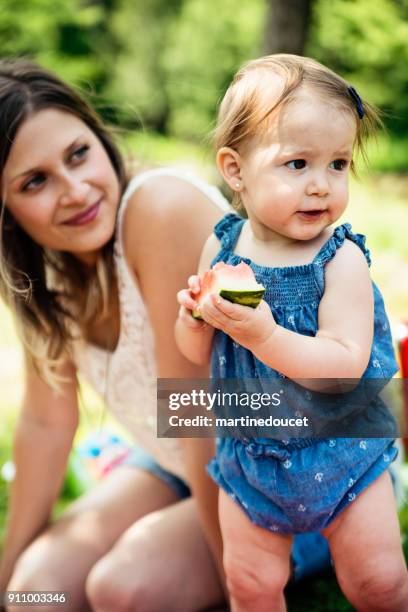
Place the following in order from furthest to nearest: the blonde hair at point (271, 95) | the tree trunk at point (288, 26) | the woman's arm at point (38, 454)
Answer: the tree trunk at point (288, 26) < the woman's arm at point (38, 454) < the blonde hair at point (271, 95)

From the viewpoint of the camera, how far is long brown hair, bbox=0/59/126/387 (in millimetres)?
2475

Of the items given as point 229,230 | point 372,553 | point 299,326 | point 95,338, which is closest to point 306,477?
point 372,553

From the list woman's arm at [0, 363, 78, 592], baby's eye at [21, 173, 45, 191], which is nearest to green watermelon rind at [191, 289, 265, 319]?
baby's eye at [21, 173, 45, 191]

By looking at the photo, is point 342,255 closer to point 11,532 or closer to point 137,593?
point 137,593

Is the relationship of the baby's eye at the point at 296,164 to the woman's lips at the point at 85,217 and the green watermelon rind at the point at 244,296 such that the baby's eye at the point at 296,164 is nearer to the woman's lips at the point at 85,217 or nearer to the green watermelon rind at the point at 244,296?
the green watermelon rind at the point at 244,296

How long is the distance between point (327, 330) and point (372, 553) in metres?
0.53

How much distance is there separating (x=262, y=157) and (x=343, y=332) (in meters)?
0.43

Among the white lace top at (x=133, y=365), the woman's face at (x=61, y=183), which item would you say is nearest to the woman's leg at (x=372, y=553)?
the white lace top at (x=133, y=365)

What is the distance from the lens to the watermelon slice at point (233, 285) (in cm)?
160

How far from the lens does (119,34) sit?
15.9 m

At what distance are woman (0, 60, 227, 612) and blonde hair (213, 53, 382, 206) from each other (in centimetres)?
70

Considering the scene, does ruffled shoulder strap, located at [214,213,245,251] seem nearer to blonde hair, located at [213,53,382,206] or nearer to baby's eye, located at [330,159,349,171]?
blonde hair, located at [213,53,382,206]

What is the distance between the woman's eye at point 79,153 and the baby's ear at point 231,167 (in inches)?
30.7

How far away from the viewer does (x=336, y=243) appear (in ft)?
5.82
